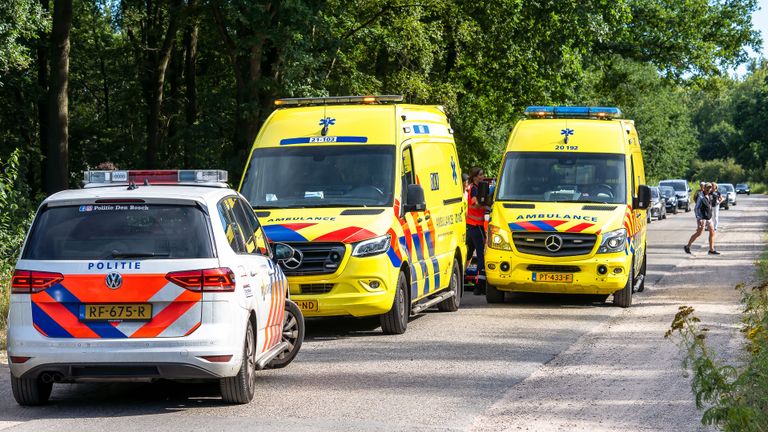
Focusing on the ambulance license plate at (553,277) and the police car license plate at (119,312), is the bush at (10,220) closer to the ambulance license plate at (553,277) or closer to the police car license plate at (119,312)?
the ambulance license plate at (553,277)

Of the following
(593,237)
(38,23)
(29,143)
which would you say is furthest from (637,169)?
(29,143)

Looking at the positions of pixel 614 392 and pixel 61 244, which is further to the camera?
pixel 614 392

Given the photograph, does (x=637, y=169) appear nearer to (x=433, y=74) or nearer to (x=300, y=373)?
(x=300, y=373)

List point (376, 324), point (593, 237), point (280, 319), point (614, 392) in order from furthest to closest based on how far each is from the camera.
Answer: point (593, 237) → point (376, 324) → point (280, 319) → point (614, 392)

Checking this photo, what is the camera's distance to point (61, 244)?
28.6ft

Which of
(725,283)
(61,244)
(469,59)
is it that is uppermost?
(469,59)

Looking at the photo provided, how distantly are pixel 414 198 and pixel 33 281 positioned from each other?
19.7ft

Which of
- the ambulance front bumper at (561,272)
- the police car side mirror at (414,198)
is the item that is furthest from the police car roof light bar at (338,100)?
the ambulance front bumper at (561,272)

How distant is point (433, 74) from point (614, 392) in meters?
26.4

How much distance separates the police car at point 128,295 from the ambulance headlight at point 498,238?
8348 millimetres

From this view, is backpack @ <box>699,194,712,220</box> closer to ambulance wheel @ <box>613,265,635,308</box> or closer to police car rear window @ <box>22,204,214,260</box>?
ambulance wheel @ <box>613,265,635,308</box>

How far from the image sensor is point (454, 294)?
16344 millimetres

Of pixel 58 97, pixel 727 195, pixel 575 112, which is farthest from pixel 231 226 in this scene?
pixel 727 195

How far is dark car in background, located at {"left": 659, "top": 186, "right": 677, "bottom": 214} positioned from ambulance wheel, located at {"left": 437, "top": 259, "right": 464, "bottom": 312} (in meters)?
45.2
